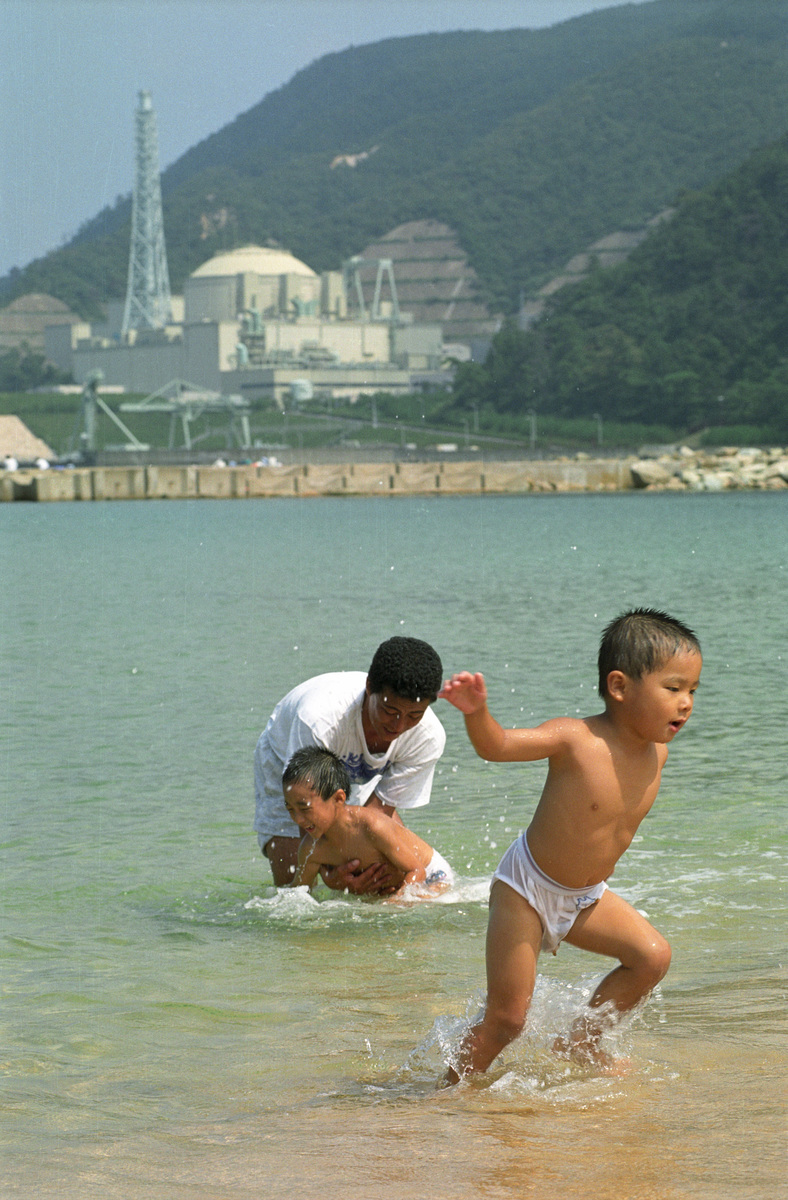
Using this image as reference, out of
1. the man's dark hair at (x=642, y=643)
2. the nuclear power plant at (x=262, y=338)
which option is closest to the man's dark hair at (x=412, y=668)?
the man's dark hair at (x=642, y=643)

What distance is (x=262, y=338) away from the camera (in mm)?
134000

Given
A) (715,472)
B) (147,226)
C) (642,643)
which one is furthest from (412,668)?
(147,226)

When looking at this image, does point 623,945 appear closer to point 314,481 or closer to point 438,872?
point 438,872

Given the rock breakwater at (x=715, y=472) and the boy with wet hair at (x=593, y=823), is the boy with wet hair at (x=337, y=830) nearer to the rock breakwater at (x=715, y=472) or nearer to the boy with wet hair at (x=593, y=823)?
the boy with wet hair at (x=593, y=823)

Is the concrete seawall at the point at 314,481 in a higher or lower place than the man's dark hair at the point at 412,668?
lower

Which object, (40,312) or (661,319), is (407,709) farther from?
(40,312)

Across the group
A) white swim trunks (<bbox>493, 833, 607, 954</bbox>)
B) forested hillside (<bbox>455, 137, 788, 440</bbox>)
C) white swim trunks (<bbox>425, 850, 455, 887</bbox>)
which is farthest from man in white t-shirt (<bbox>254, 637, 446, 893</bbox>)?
forested hillside (<bbox>455, 137, 788, 440</bbox>)

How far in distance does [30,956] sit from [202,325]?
133182 millimetres

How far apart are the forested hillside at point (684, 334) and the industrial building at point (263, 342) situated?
1765 centimetres

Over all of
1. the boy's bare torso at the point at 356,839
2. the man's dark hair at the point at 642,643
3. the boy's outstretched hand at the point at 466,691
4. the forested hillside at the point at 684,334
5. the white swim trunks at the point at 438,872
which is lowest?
the white swim trunks at the point at 438,872

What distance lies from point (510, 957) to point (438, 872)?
2.58m

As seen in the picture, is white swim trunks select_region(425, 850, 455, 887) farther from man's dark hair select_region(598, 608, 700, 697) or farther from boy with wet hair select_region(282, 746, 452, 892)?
man's dark hair select_region(598, 608, 700, 697)

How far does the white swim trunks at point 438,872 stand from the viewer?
6473mm

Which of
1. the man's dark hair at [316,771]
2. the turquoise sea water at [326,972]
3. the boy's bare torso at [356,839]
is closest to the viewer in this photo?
the turquoise sea water at [326,972]
